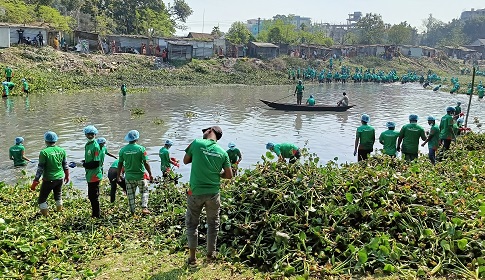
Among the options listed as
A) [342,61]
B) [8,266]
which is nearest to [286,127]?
[8,266]

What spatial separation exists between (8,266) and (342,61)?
7193cm

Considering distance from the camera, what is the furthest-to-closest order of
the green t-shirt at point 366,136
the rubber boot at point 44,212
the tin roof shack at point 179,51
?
1. the tin roof shack at point 179,51
2. the green t-shirt at point 366,136
3. the rubber boot at point 44,212

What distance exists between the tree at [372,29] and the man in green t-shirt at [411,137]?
8517 cm

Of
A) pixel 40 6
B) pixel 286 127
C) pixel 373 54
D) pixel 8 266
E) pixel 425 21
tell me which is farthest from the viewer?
pixel 425 21

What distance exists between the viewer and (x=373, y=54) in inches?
3164

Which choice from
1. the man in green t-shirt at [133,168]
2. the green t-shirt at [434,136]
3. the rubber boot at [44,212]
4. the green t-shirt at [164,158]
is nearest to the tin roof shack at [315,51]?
the green t-shirt at [434,136]

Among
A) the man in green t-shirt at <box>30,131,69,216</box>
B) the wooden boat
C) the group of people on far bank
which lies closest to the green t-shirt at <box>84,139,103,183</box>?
the man in green t-shirt at <box>30,131,69,216</box>

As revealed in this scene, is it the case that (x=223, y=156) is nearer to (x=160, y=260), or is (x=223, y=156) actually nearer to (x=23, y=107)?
(x=160, y=260)

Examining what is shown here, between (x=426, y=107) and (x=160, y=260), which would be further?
(x=426, y=107)

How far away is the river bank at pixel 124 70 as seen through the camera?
3625cm

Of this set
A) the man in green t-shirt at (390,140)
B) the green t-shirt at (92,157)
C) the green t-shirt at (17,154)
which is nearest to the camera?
the green t-shirt at (92,157)

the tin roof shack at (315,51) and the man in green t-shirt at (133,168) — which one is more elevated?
the tin roof shack at (315,51)

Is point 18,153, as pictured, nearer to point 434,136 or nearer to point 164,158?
point 164,158

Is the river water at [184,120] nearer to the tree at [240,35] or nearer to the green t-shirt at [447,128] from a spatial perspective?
the green t-shirt at [447,128]
